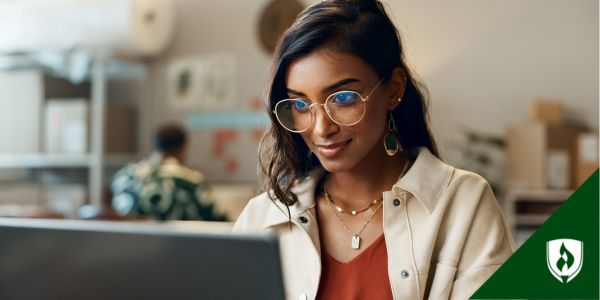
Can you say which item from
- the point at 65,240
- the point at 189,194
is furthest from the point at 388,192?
the point at 189,194

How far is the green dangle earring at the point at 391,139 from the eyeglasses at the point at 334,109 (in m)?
0.12

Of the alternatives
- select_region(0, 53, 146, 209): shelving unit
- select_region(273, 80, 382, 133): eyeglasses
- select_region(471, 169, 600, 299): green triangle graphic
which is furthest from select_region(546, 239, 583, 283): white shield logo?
select_region(0, 53, 146, 209): shelving unit

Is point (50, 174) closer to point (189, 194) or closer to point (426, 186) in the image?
point (189, 194)

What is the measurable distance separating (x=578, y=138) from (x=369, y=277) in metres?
3.09

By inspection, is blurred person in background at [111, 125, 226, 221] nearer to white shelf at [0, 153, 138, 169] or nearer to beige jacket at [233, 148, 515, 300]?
white shelf at [0, 153, 138, 169]

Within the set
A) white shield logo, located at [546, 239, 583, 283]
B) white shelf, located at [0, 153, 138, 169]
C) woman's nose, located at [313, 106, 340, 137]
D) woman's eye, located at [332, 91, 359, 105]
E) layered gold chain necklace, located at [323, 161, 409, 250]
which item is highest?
woman's eye, located at [332, 91, 359, 105]

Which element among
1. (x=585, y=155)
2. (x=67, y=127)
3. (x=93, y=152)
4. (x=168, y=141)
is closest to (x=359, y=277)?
(x=168, y=141)

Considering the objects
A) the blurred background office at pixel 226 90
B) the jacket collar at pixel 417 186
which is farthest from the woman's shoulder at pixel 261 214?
the blurred background office at pixel 226 90

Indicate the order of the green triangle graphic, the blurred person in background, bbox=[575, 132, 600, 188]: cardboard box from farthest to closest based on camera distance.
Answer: bbox=[575, 132, 600, 188]: cardboard box, the blurred person in background, the green triangle graphic

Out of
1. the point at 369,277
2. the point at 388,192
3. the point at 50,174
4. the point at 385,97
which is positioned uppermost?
the point at 385,97

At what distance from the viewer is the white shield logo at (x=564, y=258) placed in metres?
0.83

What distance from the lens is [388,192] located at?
4.33 feet

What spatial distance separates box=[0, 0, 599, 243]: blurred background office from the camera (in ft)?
13.8

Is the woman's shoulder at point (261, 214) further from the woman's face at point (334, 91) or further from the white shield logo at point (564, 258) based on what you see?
the white shield logo at point (564, 258)
